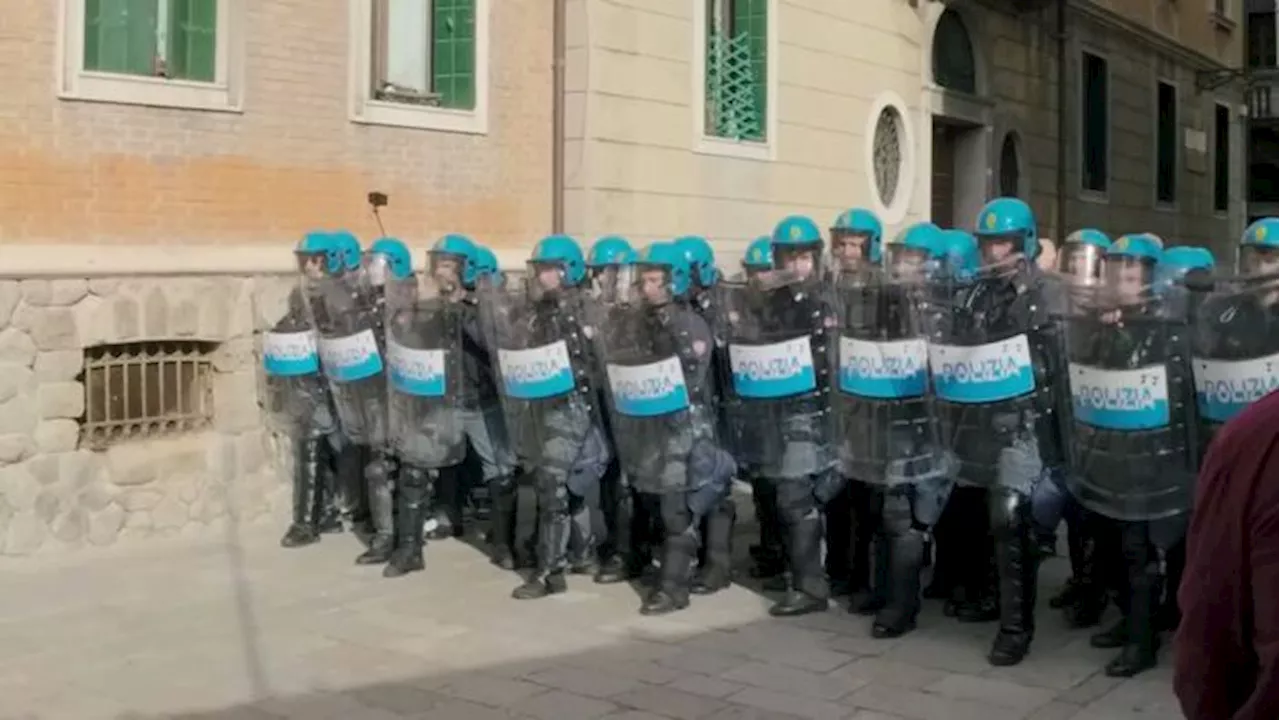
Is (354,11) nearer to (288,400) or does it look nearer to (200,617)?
(288,400)

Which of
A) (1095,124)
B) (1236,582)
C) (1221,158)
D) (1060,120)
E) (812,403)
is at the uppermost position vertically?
(1221,158)

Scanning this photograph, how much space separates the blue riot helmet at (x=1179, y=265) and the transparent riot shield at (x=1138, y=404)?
190 millimetres

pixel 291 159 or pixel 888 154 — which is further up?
pixel 888 154

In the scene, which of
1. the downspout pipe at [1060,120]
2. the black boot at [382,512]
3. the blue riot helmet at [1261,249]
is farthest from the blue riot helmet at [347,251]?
the downspout pipe at [1060,120]

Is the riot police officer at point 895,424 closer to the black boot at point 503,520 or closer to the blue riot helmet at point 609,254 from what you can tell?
the blue riot helmet at point 609,254

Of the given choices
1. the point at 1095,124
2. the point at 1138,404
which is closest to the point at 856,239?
the point at 1138,404

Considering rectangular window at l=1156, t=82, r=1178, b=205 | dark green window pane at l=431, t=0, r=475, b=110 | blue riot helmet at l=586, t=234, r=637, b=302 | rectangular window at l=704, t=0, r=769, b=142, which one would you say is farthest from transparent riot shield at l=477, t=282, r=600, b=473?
rectangular window at l=1156, t=82, r=1178, b=205

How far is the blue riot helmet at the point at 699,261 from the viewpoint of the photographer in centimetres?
830

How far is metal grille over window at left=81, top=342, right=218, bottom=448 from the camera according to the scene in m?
9.04

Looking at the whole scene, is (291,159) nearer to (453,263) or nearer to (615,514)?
(453,263)

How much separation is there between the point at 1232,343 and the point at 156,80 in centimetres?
632

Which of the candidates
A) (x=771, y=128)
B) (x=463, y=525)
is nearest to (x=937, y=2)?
(x=771, y=128)

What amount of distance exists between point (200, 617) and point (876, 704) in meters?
3.39

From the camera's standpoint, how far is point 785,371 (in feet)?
24.3
